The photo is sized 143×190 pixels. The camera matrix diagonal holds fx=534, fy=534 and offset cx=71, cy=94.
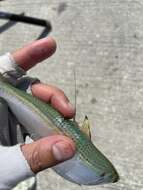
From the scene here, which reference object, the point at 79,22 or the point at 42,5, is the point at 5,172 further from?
the point at 42,5

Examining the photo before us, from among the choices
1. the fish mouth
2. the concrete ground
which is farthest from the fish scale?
the concrete ground

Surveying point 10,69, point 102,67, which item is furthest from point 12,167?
point 102,67

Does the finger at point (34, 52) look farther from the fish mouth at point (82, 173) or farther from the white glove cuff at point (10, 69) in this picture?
the fish mouth at point (82, 173)

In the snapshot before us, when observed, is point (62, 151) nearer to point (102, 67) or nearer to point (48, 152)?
point (48, 152)

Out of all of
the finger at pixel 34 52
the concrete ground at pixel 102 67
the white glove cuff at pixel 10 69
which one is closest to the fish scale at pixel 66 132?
the white glove cuff at pixel 10 69

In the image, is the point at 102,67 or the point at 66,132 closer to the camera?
the point at 66,132

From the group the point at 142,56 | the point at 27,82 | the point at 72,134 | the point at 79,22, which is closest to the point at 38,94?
the point at 27,82

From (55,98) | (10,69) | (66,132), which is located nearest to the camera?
(66,132)
